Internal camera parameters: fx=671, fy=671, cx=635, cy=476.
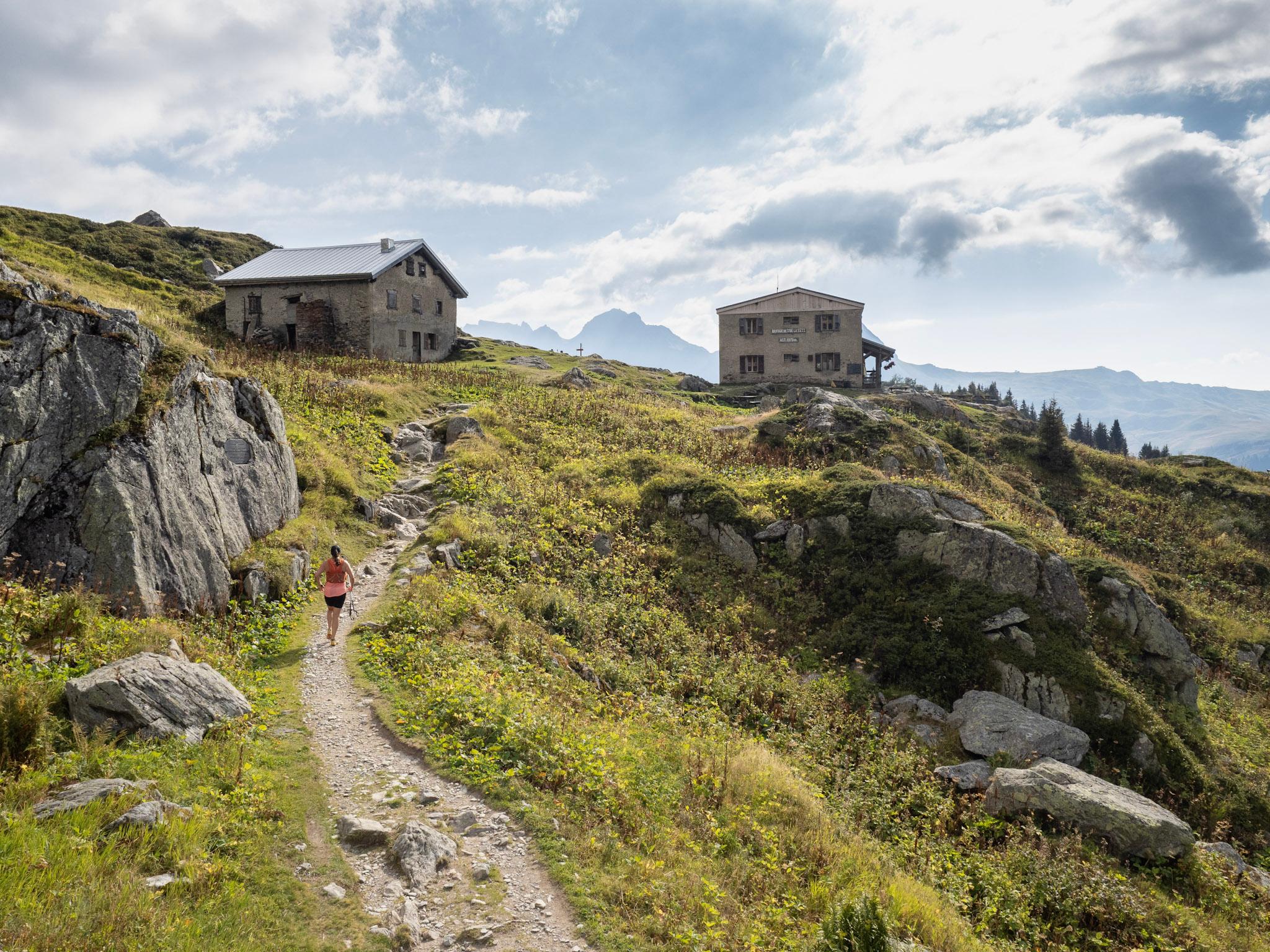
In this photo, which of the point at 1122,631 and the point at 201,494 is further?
the point at 1122,631

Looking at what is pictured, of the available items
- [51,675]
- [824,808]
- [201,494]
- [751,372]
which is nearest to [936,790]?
[824,808]

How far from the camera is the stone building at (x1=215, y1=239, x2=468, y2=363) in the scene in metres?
51.3

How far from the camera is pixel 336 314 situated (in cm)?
5169

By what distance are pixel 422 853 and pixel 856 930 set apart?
5.11 metres

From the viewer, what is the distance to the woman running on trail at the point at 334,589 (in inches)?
586

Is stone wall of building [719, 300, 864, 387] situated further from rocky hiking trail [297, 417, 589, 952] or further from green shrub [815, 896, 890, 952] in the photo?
green shrub [815, 896, 890, 952]

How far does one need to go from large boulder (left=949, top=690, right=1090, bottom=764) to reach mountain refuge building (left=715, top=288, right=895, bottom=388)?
1996 inches

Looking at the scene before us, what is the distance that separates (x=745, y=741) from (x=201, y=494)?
13221 mm

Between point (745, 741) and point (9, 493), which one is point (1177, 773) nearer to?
point (745, 741)

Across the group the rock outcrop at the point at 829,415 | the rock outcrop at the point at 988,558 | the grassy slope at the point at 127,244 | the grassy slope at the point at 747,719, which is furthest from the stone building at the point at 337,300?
the rock outcrop at the point at 988,558

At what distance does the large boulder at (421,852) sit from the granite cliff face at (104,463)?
25.6ft

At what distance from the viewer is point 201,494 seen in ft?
50.4

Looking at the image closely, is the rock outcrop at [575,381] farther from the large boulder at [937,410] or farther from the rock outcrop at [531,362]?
the large boulder at [937,410]

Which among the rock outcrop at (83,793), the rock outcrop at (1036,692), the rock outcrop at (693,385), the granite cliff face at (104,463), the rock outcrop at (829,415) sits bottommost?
the rock outcrop at (1036,692)
